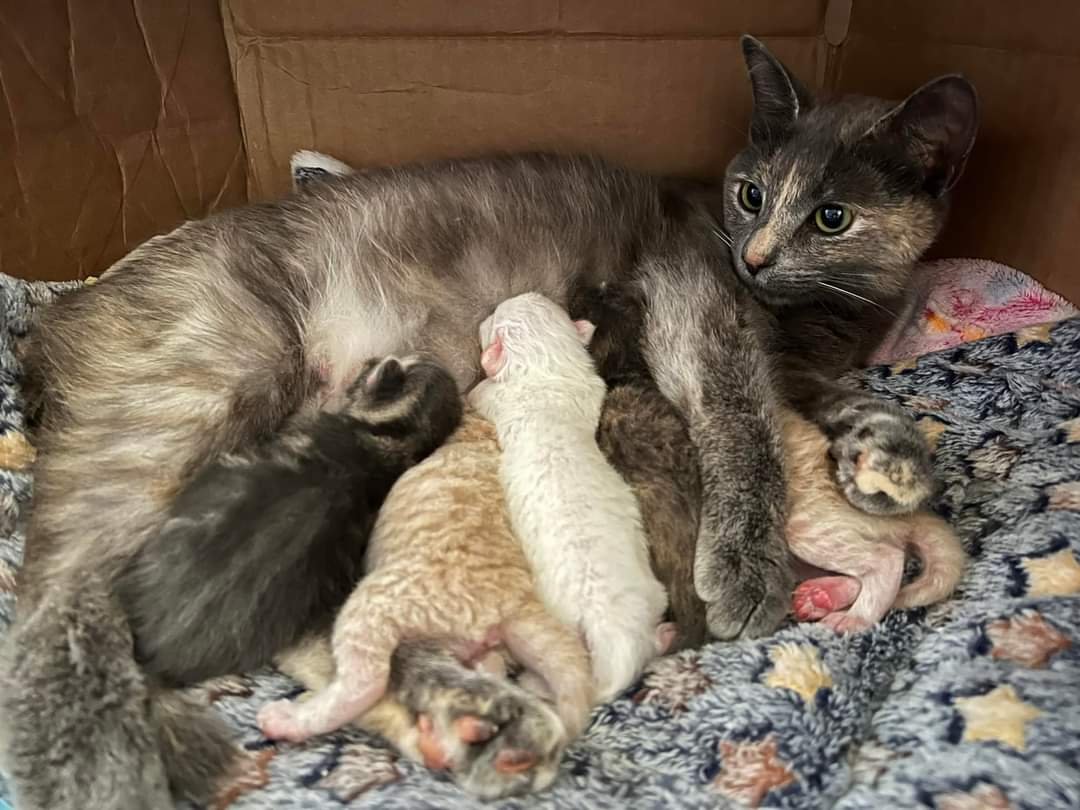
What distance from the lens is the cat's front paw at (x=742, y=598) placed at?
4.20ft

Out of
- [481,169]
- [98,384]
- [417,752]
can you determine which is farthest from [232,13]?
[417,752]

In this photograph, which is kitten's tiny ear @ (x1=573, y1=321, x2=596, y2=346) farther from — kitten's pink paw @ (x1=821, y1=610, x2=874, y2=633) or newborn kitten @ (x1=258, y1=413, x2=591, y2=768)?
kitten's pink paw @ (x1=821, y1=610, x2=874, y2=633)

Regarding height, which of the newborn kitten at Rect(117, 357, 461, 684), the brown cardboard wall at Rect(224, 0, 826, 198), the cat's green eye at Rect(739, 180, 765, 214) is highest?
the brown cardboard wall at Rect(224, 0, 826, 198)

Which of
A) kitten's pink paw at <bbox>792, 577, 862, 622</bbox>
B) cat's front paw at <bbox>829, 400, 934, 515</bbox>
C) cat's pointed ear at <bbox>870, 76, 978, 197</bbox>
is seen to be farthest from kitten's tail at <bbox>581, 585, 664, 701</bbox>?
cat's pointed ear at <bbox>870, 76, 978, 197</bbox>

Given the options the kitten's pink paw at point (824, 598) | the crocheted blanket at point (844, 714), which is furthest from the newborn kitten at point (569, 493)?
the kitten's pink paw at point (824, 598)

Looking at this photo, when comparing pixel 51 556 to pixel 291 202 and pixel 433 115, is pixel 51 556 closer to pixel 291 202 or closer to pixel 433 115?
pixel 291 202

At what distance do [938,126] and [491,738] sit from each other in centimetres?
121

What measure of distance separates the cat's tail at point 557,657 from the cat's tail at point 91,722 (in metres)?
0.38

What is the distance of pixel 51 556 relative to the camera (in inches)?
47.0

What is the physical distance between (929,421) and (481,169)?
974mm

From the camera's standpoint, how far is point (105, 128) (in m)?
1.79

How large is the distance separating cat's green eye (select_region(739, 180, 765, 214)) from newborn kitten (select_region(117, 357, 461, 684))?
85cm

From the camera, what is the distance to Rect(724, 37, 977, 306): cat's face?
151cm

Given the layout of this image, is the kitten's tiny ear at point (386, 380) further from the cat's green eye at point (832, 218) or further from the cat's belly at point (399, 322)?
the cat's green eye at point (832, 218)
